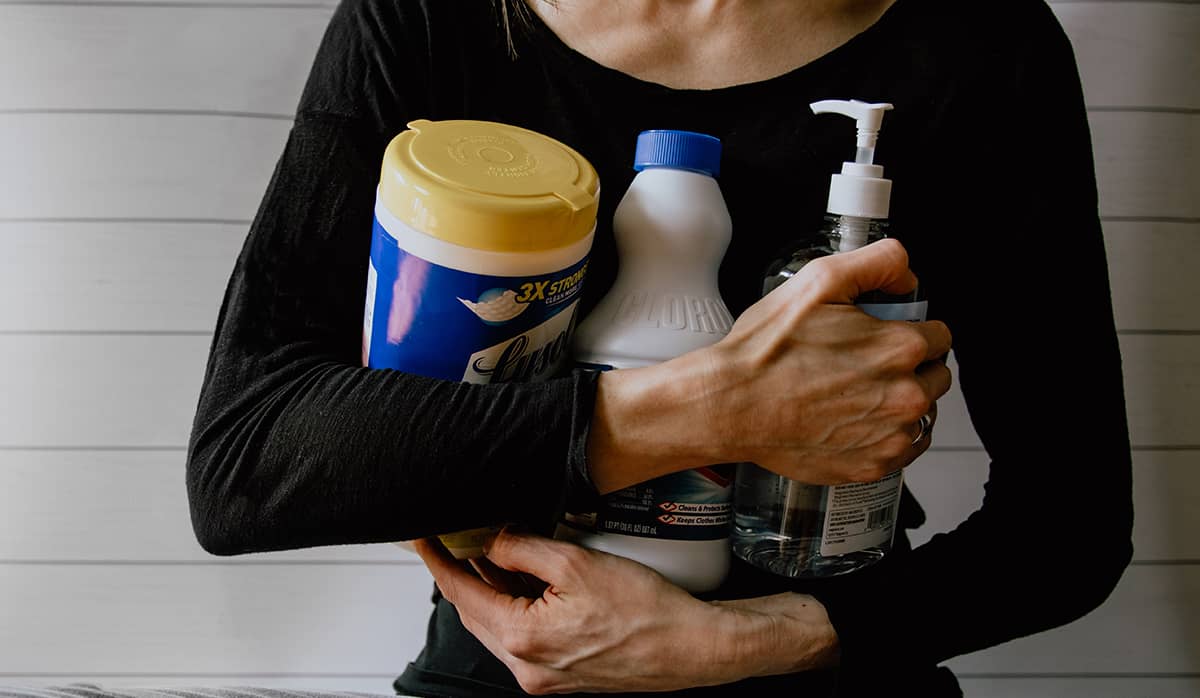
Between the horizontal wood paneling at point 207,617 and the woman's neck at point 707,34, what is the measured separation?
633 millimetres

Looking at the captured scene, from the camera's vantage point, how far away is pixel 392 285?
1.80 feet

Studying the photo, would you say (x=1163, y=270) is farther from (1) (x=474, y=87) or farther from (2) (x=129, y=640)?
(2) (x=129, y=640)

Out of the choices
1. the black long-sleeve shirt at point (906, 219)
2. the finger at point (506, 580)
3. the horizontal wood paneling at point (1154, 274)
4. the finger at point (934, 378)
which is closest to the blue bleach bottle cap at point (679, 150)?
the black long-sleeve shirt at point (906, 219)

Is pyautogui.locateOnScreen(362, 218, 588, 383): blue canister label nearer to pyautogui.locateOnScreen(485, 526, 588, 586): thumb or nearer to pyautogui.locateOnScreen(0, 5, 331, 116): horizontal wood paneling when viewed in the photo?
pyautogui.locateOnScreen(485, 526, 588, 586): thumb

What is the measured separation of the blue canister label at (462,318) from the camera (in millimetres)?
529

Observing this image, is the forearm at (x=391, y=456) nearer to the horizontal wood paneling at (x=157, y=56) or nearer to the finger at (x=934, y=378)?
the finger at (x=934, y=378)

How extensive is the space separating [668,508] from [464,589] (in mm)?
167

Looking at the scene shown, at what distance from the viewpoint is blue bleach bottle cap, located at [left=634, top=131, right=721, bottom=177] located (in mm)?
596

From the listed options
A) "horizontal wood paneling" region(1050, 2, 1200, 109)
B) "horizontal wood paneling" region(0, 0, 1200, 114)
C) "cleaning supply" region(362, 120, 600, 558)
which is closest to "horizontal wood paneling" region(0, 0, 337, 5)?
"horizontal wood paneling" region(0, 0, 1200, 114)

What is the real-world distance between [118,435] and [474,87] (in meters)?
0.61

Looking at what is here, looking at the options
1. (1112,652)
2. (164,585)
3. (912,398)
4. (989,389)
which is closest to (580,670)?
(912,398)

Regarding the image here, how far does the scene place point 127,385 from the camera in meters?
1.01

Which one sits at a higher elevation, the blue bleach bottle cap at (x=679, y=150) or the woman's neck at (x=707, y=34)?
the woman's neck at (x=707, y=34)

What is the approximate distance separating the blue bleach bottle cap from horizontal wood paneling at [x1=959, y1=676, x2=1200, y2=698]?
0.80 m
